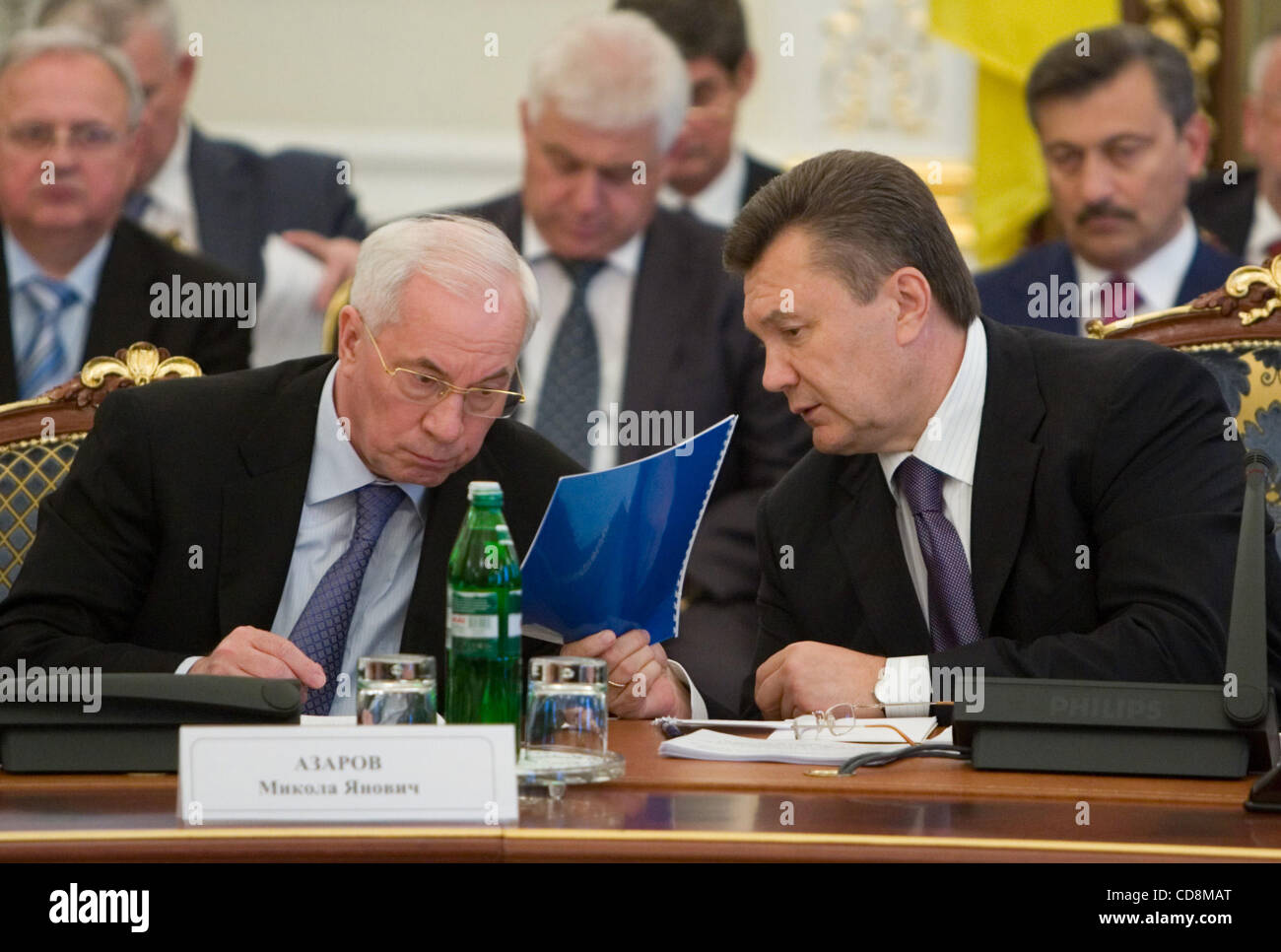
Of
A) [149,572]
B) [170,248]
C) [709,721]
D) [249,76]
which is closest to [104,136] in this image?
[170,248]

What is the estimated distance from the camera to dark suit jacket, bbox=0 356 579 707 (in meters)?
2.21

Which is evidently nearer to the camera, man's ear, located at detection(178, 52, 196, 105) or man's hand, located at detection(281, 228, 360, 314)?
man's hand, located at detection(281, 228, 360, 314)

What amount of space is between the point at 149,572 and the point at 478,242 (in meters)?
0.64

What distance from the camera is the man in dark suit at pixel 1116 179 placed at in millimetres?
4098

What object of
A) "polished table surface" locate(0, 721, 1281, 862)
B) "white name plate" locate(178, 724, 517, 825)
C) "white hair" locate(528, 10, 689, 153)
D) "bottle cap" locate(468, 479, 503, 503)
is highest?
"white hair" locate(528, 10, 689, 153)

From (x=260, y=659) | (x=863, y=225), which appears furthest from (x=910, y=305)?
(x=260, y=659)

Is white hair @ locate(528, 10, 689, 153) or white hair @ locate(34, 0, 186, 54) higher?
white hair @ locate(34, 0, 186, 54)

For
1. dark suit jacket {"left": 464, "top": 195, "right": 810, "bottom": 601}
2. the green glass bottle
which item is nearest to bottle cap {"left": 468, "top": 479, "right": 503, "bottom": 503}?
the green glass bottle

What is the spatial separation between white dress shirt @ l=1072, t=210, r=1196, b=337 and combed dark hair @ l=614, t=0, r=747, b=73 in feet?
3.62

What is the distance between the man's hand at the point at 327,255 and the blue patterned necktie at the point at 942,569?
2.37 m

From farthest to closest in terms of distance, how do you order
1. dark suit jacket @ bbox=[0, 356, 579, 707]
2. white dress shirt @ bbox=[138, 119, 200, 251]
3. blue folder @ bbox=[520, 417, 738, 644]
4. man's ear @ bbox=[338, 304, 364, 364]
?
white dress shirt @ bbox=[138, 119, 200, 251] → man's ear @ bbox=[338, 304, 364, 364] → dark suit jacket @ bbox=[0, 356, 579, 707] → blue folder @ bbox=[520, 417, 738, 644]

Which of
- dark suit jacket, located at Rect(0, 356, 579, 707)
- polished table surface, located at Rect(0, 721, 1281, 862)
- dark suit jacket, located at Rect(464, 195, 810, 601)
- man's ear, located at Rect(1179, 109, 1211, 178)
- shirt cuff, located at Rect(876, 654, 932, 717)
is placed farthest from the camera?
man's ear, located at Rect(1179, 109, 1211, 178)

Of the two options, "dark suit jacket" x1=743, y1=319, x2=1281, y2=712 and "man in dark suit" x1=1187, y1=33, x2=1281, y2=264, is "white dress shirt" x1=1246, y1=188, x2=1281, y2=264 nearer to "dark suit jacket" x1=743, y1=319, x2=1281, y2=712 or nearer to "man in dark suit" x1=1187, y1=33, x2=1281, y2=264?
"man in dark suit" x1=1187, y1=33, x2=1281, y2=264

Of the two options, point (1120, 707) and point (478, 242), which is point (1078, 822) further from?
point (478, 242)
